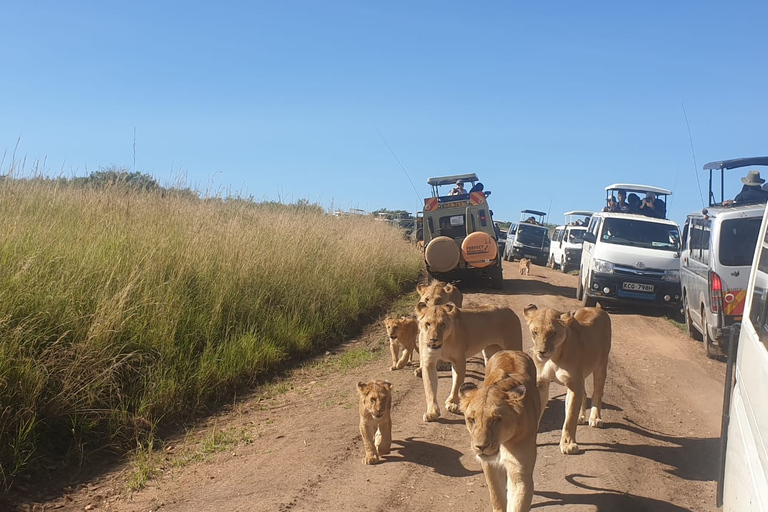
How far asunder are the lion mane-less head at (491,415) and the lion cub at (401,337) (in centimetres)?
378

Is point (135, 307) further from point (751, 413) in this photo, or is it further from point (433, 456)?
point (751, 413)

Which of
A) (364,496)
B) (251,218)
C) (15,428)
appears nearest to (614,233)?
(251,218)

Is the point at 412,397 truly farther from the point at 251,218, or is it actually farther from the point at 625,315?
the point at 625,315

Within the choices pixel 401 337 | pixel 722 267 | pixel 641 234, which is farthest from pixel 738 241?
pixel 641 234

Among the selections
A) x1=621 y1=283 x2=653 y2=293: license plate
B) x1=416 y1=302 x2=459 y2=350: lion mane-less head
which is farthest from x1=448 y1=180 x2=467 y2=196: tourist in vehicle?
x1=416 y1=302 x2=459 y2=350: lion mane-less head

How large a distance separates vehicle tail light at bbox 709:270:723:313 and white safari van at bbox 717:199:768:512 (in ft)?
19.4

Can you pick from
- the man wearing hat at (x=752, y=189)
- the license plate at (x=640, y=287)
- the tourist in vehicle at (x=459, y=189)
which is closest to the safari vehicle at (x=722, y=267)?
the man wearing hat at (x=752, y=189)

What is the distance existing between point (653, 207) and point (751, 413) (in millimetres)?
15389

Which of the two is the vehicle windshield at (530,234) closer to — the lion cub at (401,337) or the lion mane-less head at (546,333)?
the lion cub at (401,337)

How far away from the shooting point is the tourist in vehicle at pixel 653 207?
16781 millimetres

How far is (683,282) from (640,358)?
3024mm

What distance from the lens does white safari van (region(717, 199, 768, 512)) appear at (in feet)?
7.47

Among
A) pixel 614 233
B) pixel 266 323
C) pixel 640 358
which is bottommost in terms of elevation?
pixel 640 358

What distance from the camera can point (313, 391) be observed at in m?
7.27
